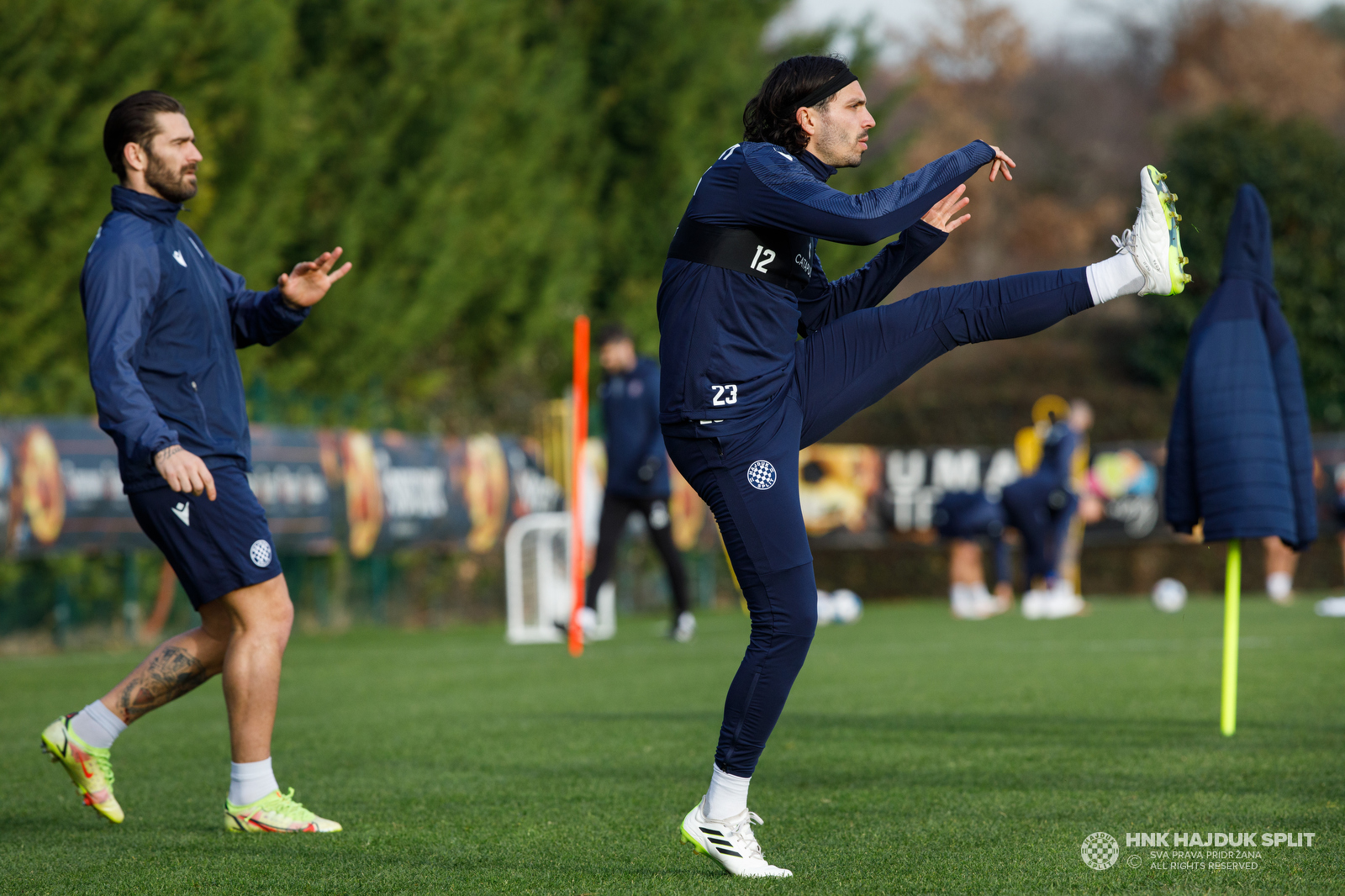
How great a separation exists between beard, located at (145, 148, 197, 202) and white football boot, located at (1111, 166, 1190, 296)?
285 centimetres

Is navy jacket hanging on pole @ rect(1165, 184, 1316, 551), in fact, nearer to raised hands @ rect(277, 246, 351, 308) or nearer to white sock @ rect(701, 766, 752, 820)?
white sock @ rect(701, 766, 752, 820)

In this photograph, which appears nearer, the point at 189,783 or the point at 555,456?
the point at 189,783

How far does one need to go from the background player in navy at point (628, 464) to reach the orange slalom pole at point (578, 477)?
412 millimetres

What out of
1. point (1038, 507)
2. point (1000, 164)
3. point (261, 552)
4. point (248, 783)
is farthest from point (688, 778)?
point (1038, 507)

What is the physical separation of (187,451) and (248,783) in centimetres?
106

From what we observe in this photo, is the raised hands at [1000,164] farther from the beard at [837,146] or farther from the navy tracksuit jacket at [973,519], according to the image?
the navy tracksuit jacket at [973,519]

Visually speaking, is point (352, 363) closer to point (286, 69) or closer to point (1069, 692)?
point (286, 69)

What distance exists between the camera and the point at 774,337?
386 cm

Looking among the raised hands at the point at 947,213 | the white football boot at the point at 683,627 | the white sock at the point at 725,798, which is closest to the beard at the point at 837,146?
the raised hands at the point at 947,213

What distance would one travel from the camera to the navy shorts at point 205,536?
436 cm

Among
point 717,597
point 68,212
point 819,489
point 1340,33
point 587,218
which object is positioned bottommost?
point 717,597

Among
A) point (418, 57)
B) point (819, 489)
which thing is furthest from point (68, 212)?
point (819, 489)

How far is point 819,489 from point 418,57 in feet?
26.0

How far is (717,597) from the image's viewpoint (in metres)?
20.3
